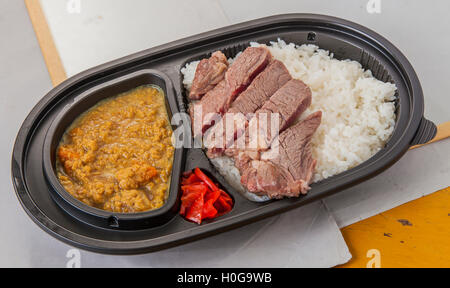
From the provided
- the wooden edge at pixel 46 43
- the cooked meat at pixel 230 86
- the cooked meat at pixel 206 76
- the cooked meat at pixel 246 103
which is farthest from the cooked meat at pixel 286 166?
the wooden edge at pixel 46 43

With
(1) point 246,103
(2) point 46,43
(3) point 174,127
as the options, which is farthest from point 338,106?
(2) point 46,43

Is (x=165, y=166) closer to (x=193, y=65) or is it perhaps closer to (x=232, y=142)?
(x=232, y=142)

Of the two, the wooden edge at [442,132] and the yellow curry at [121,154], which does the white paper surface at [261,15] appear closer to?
the wooden edge at [442,132]

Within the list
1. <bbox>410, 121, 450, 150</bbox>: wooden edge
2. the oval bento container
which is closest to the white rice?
the oval bento container

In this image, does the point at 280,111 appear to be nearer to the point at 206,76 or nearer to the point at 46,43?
the point at 206,76

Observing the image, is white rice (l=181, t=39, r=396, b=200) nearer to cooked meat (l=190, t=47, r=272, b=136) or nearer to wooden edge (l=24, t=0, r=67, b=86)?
cooked meat (l=190, t=47, r=272, b=136)

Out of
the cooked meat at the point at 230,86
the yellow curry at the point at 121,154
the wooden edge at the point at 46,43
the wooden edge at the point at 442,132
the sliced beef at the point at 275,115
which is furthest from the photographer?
the wooden edge at the point at 46,43
